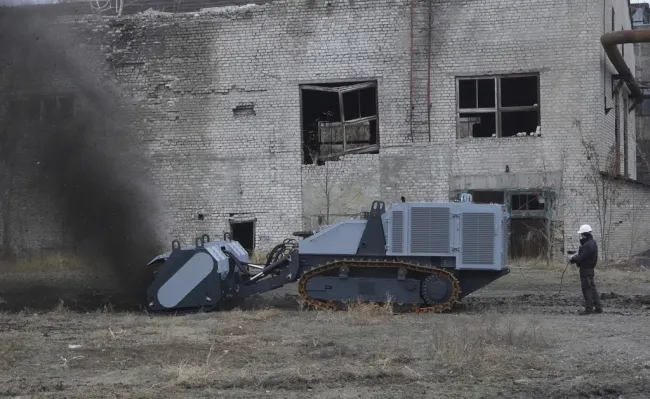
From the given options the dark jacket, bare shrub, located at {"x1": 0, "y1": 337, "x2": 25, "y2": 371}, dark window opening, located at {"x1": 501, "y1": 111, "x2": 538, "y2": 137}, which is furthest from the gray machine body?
dark window opening, located at {"x1": 501, "y1": 111, "x2": 538, "y2": 137}

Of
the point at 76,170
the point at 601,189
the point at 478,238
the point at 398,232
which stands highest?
the point at 76,170

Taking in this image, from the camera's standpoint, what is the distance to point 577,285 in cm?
1620

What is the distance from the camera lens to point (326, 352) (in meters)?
8.74

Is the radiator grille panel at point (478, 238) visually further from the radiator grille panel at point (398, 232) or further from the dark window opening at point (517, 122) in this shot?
the dark window opening at point (517, 122)

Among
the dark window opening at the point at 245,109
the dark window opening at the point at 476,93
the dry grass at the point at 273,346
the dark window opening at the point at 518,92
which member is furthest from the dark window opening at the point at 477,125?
the dry grass at the point at 273,346

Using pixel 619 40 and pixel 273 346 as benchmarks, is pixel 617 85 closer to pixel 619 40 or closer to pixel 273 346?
pixel 619 40

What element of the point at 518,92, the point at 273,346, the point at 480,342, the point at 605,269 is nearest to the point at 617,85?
the point at 518,92

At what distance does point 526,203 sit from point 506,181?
2.65 feet

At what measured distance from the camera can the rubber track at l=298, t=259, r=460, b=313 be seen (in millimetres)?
11953

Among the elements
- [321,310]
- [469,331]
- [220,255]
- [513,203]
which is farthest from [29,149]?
[513,203]

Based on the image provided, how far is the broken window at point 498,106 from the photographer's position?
69.3ft

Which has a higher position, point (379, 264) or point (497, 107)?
point (497, 107)

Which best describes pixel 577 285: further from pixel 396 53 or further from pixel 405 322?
pixel 396 53

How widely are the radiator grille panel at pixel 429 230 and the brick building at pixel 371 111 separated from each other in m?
9.20
